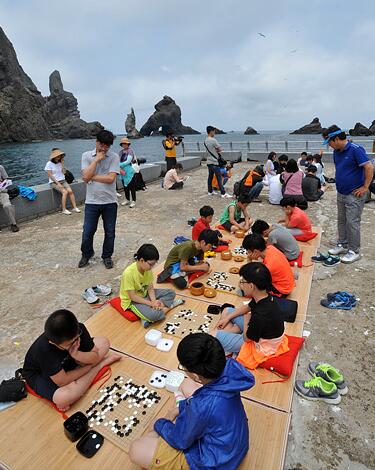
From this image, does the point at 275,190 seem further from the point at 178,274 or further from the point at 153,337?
the point at 153,337

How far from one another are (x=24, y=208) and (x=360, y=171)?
7277mm

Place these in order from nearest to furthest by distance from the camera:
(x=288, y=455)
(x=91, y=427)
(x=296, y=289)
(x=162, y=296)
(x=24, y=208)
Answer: (x=288, y=455), (x=91, y=427), (x=162, y=296), (x=296, y=289), (x=24, y=208)

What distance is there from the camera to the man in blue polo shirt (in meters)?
4.48

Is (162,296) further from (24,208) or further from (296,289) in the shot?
(24,208)

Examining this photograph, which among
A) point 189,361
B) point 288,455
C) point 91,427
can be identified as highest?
point 189,361

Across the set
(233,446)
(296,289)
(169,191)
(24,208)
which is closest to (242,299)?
(296,289)

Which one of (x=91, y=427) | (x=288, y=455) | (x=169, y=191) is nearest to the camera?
(x=288, y=455)

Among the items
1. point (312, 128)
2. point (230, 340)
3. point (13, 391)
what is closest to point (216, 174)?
point (230, 340)

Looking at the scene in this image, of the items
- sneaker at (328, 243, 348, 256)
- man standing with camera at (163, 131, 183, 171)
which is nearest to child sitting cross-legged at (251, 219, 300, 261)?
sneaker at (328, 243, 348, 256)

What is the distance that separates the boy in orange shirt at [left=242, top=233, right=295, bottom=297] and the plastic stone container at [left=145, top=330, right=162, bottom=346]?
1502mm

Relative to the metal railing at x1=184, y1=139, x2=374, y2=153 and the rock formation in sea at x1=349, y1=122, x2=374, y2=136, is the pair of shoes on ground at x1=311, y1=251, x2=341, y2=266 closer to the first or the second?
the metal railing at x1=184, y1=139, x2=374, y2=153

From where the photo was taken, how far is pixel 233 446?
167 cm

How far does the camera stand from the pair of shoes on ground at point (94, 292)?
394cm

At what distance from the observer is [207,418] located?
1.59 meters
